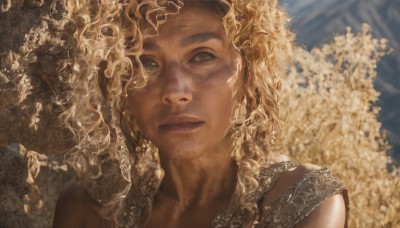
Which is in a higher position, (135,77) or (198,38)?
(198,38)

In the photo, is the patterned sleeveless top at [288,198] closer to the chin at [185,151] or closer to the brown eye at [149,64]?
the chin at [185,151]

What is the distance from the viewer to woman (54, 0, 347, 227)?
2.41 m

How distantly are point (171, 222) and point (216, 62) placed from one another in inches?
27.1

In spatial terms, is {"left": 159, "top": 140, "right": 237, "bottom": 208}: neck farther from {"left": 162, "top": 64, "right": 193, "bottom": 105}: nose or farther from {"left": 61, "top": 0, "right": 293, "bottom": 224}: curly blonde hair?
{"left": 162, "top": 64, "right": 193, "bottom": 105}: nose

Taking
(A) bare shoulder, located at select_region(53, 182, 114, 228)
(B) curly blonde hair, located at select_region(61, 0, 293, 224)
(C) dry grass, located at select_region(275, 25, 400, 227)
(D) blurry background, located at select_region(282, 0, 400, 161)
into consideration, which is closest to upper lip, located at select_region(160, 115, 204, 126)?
(B) curly blonde hair, located at select_region(61, 0, 293, 224)

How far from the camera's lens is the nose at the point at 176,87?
2346 millimetres

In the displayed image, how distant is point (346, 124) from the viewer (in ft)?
16.8

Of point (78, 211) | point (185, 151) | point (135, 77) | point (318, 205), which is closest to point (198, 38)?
point (135, 77)

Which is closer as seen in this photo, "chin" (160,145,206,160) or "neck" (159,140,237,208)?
"chin" (160,145,206,160)

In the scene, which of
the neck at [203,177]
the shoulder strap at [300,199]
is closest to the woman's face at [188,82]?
the neck at [203,177]

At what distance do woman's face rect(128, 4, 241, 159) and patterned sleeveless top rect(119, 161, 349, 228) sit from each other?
281 mm

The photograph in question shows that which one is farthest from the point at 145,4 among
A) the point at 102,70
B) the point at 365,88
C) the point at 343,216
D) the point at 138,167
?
the point at 365,88

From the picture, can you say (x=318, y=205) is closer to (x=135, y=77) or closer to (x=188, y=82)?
(x=188, y=82)

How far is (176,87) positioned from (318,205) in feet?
2.05
